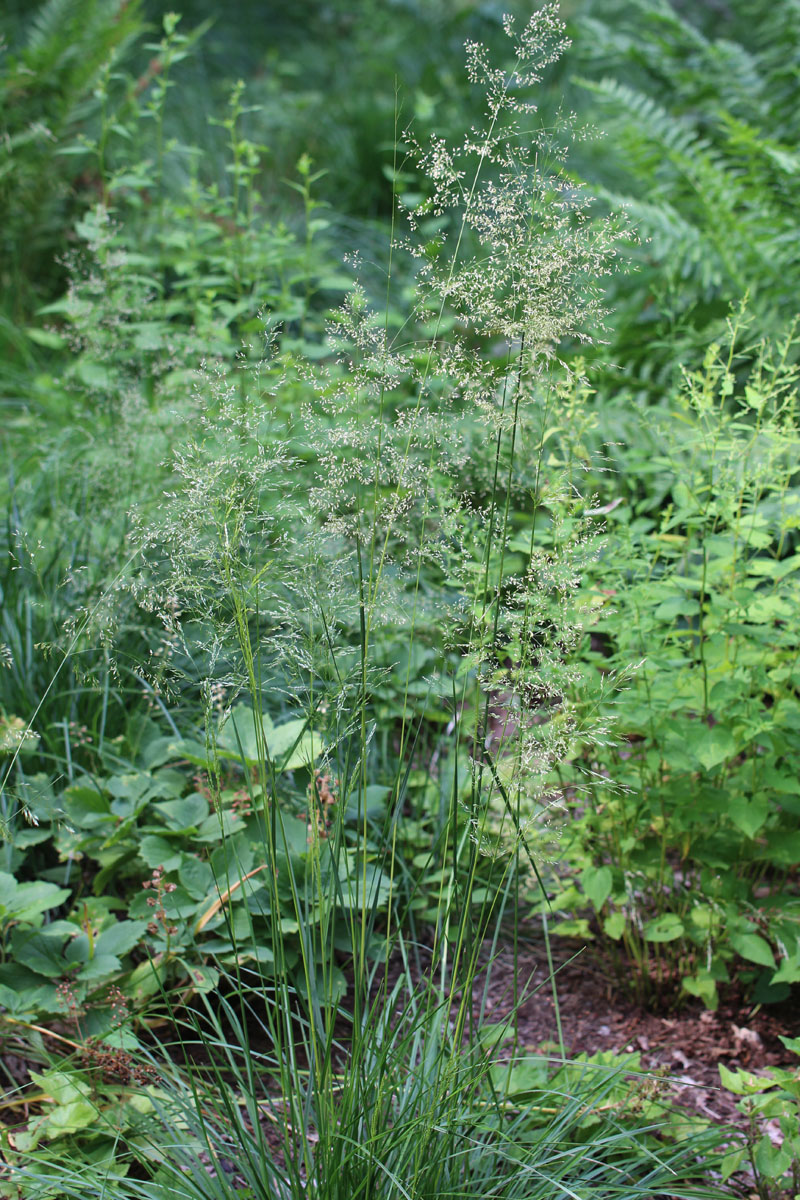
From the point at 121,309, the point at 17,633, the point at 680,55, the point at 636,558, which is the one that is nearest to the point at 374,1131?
the point at 636,558

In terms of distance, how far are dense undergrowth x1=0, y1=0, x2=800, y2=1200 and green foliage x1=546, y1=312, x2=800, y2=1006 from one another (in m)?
0.01

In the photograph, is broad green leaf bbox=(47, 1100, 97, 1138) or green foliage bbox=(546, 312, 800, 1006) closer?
broad green leaf bbox=(47, 1100, 97, 1138)

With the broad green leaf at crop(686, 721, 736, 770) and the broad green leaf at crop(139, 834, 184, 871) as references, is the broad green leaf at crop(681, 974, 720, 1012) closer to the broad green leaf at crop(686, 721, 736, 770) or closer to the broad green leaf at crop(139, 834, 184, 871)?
the broad green leaf at crop(686, 721, 736, 770)

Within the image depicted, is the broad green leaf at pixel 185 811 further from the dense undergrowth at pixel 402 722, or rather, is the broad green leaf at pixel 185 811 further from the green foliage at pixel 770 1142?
the green foliage at pixel 770 1142

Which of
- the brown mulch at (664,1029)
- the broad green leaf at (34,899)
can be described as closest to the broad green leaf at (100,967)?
the broad green leaf at (34,899)

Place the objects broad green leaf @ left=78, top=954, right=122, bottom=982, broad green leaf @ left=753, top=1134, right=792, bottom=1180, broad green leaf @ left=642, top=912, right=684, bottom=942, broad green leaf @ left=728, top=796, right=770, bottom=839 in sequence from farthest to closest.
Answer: broad green leaf @ left=642, top=912, right=684, bottom=942 < broad green leaf @ left=728, top=796, right=770, bottom=839 < broad green leaf @ left=78, top=954, right=122, bottom=982 < broad green leaf @ left=753, top=1134, right=792, bottom=1180

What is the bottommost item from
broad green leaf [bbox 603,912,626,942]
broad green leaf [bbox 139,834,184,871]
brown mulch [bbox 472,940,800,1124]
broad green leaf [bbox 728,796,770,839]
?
brown mulch [bbox 472,940,800,1124]

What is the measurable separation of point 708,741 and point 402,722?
28.4 inches

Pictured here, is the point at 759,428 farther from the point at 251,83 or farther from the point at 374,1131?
the point at 251,83

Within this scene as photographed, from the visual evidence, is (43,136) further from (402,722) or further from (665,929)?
(665,929)

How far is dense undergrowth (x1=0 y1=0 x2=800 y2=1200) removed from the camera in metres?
1.26

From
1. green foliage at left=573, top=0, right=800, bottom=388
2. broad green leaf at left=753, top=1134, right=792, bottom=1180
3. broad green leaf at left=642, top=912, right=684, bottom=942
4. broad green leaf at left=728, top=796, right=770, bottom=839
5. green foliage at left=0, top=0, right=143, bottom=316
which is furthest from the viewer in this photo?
green foliage at left=0, top=0, right=143, bottom=316

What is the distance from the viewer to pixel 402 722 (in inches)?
54.2

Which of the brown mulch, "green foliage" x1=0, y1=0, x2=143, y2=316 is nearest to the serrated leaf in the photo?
the brown mulch
